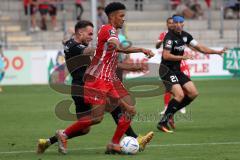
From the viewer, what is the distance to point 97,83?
11719 mm

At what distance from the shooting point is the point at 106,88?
11.7m

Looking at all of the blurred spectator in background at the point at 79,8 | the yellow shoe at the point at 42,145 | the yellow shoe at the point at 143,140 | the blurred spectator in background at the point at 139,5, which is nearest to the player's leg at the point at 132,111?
the yellow shoe at the point at 143,140

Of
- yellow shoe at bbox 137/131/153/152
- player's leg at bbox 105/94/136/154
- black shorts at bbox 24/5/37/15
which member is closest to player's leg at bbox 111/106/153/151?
yellow shoe at bbox 137/131/153/152

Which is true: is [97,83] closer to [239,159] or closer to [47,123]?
[239,159]

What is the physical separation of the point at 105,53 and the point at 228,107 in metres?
8.94

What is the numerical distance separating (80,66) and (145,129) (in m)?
3.40

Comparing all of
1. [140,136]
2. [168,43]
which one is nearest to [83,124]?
[140,136]

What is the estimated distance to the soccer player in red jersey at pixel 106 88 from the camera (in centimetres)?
1166

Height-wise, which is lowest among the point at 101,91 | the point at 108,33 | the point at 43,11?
the point at 43,11

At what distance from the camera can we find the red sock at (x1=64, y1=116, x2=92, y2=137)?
463 inches

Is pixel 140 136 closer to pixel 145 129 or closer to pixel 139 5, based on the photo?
pixel 145 129

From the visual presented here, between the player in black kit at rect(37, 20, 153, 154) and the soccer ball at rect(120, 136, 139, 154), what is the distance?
0.69 ft

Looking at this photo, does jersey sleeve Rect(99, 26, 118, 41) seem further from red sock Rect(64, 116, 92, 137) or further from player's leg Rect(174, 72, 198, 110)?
player's leg Rect(174, 72, 198, 110)

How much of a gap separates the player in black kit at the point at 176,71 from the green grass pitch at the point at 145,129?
1.77 feet
